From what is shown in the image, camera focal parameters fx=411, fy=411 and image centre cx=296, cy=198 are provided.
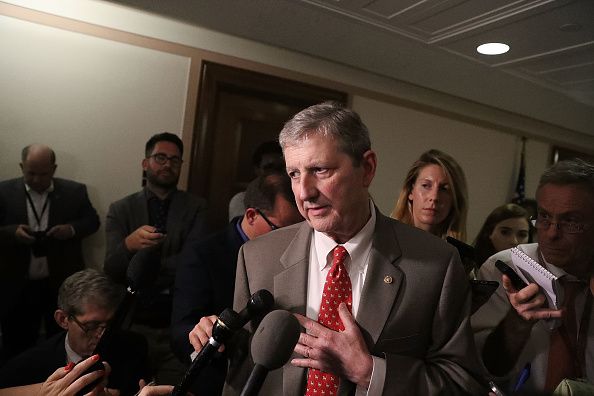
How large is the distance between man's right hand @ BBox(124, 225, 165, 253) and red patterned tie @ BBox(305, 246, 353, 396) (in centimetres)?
114

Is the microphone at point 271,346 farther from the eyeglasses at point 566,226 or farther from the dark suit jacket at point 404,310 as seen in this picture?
the eyeglasses at point 566,226

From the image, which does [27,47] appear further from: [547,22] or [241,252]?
[547,22]

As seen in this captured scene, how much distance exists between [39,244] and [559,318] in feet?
8.55

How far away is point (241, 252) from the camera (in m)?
1.18

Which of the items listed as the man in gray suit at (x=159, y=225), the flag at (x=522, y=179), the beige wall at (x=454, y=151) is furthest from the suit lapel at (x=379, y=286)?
the flag at (x=522, y=179)

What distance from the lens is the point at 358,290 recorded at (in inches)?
42.7

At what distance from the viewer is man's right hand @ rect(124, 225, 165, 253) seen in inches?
76.5

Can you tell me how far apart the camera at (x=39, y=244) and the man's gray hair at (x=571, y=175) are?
2569mm

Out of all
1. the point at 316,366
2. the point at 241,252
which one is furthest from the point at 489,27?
the point at 316,366

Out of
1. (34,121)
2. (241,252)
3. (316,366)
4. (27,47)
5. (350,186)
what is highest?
(27,47)

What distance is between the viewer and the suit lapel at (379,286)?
1.01 meters

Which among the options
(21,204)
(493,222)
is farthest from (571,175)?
(21,204)

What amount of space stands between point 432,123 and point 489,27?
5.12 feet

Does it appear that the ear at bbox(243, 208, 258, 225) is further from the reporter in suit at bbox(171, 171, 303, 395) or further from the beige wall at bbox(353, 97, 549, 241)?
the beige wall at bbox(353, 97, 549, 241)
